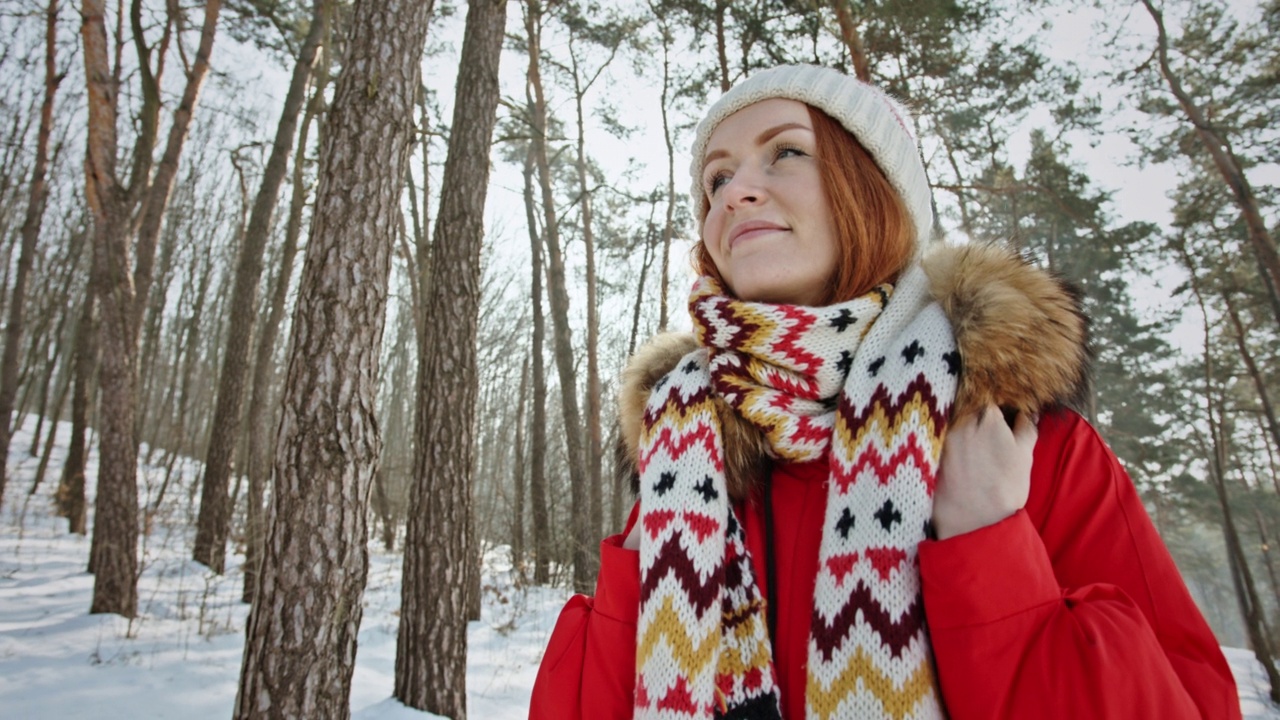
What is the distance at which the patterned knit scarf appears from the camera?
925 mm

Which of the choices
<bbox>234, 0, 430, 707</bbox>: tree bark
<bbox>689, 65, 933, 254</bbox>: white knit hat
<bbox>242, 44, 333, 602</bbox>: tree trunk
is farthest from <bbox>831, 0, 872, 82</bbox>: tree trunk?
<bbox>242, 44, 333, 602</bbox>: tree trunk

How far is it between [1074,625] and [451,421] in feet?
13.7

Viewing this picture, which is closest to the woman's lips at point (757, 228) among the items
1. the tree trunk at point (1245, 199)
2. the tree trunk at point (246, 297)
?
the tree trunk at point (246, 297)

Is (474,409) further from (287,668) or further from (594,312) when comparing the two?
(594,312)

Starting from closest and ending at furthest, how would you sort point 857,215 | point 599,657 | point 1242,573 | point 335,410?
1. point 599,657
2. point 857,215
3. point 335,410
4. point 1242,573

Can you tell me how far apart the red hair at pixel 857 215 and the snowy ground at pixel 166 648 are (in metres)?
4.14

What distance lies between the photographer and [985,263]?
1.15 meters

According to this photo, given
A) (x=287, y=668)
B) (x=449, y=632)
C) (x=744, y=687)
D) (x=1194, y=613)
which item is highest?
(x=1194, y=613)

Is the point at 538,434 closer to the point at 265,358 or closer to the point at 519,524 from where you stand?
the point at 519,524

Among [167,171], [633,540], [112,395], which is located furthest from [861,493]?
[167,171]

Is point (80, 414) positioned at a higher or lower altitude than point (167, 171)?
lower

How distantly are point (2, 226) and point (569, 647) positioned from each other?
73.8 ft

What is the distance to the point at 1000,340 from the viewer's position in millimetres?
981

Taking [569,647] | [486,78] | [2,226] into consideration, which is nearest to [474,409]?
[486,78]
